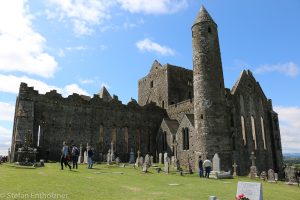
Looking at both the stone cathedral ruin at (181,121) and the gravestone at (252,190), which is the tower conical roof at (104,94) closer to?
the stone cathedral ruin at (181,121)

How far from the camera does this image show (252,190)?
28.9 ft

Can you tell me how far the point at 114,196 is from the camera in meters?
10.1

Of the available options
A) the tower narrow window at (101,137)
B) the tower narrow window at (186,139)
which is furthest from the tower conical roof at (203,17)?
the tower narrow window at (101,137)

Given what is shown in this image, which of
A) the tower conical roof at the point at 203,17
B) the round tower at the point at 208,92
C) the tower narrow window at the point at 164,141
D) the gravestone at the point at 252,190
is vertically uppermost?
the tower conical roof at the point at 203,17

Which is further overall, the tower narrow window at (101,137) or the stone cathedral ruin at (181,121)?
the tower narrow window at (101,137)

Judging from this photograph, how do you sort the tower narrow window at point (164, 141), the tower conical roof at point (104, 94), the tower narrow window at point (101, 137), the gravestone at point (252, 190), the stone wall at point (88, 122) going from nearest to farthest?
the gravestone at point (252, 190), the stone wall at point (88, 122), the tower narrow window at point (101, 137), the tower narrow window at point (164, 141), the tower conical roof at point (104, 94)

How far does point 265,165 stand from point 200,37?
18.5 metres

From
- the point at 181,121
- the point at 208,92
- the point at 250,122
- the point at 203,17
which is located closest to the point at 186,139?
the point at 181,121

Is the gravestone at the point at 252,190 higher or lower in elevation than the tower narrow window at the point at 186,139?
lower

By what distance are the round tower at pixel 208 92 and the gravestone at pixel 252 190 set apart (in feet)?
64.5

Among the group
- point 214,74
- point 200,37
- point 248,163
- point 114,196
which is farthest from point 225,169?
point 114,196

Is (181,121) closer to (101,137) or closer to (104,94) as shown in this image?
(101,137)

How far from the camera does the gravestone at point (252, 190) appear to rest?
28.2 feet

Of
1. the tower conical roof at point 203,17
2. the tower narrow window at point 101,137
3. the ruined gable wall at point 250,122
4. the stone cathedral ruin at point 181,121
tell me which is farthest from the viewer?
the tower narrow window at point 101,137
